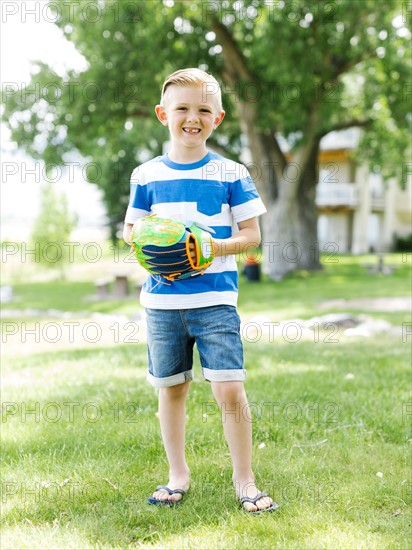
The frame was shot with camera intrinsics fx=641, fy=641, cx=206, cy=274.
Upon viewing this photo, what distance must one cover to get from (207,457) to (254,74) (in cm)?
1514

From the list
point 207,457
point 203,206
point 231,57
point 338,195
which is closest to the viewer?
point 203,206

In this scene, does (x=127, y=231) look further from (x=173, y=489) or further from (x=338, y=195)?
(x=338, y=195)

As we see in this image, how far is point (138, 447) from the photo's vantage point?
3.30 metres

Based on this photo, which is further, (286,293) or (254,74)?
(254,74)

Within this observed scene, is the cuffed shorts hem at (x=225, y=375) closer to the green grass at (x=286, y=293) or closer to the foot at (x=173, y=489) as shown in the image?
the foot at (x=173, y=489)

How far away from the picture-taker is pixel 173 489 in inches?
108

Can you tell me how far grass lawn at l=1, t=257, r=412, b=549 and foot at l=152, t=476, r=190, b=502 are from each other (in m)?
0.04

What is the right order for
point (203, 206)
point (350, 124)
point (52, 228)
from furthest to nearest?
1. point (52, 228)
2. point (350, 124)
3. point (203, 206)

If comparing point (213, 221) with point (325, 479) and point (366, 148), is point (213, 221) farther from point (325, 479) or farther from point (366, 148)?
point (366, 148)

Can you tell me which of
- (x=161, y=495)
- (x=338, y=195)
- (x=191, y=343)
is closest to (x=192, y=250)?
(x=191, y=343)

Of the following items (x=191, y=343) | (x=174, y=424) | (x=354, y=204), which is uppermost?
(x=354, y=204)

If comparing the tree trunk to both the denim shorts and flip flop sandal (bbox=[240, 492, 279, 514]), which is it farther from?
flip flop sandal (bbox=[240, 492, 279, 514])

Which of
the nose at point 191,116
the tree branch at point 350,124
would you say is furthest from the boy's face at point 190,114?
the tree branch at point 350,124

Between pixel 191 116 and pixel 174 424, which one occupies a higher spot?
pixel 191 116
